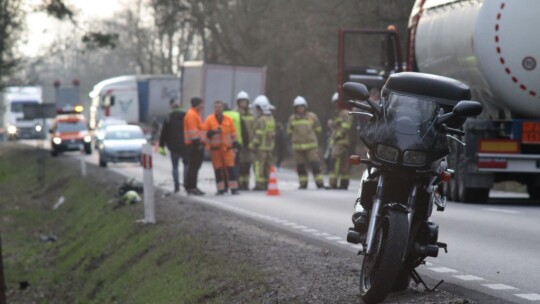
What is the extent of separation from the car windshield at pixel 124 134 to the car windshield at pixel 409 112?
1508 inches

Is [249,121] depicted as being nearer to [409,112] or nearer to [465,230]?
[465,230]

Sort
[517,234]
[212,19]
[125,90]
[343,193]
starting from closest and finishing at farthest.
A: [517,234]
[343,193]
[212,19]
[125,90]

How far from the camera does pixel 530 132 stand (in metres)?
19.5

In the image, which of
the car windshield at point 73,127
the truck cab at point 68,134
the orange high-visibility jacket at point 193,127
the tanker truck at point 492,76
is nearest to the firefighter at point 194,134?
the orange high-visibility jacket at point 193,127

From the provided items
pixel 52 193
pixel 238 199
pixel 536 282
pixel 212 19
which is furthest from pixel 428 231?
pixel 212 19

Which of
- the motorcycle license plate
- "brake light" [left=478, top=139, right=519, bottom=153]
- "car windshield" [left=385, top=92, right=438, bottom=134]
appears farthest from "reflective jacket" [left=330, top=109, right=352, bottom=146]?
"car windshield" [left=385, top=92, right=438, bottom=134]

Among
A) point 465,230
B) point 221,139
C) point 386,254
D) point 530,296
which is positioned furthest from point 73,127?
point 386,254

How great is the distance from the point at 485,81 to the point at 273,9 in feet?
106

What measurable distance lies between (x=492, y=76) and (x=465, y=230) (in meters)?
3.78

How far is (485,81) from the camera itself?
750 inches

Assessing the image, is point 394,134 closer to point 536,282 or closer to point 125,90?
point 536,282

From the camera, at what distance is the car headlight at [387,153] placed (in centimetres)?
869

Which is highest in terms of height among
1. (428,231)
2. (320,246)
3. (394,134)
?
(394,134)

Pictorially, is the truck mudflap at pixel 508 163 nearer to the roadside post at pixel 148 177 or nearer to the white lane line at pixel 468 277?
the roadside post at pixel 148 177
